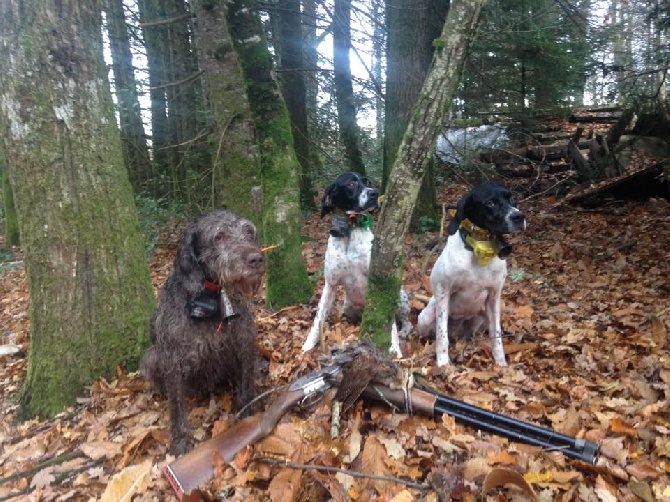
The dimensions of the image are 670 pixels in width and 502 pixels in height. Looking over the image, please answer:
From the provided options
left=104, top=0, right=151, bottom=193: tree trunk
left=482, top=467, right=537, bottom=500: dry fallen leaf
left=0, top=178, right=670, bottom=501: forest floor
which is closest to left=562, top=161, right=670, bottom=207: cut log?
left=0, top=178, right=670, bottom=501: forest floor

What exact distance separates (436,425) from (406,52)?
7.70 m

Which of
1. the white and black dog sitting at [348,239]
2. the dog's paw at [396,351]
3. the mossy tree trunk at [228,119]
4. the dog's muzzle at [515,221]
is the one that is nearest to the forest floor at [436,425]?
the dog's paw at [396,351]

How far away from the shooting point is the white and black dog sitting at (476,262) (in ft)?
14.4

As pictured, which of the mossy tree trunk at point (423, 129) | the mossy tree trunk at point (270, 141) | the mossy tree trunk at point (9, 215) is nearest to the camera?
the mossy tree trunk at point (423, 129)

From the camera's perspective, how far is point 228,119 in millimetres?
6562

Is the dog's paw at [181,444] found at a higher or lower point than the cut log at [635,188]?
lower

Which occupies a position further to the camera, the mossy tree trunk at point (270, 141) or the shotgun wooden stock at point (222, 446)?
the mossy tree trunk at point (270, 141)

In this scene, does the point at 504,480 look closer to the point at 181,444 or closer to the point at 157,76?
the point at 181,444

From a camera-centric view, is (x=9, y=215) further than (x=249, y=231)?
Yes

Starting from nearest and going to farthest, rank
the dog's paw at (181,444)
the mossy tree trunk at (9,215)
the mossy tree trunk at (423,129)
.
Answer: the dog's paw at (181,444) → the mossy tree trunk at (423,129) → the mossy tree trunk at (9,215)

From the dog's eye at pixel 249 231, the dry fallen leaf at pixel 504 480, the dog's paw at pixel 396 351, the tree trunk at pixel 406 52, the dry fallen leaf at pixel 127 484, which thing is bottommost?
the dry fallen leaf at pixel 127 484

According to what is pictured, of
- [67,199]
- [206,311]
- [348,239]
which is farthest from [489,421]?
[67,199]

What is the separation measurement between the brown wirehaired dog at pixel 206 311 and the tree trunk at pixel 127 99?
30.5 ft

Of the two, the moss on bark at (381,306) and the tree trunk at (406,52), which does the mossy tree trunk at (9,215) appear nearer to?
the tree trunk at (406,52)
